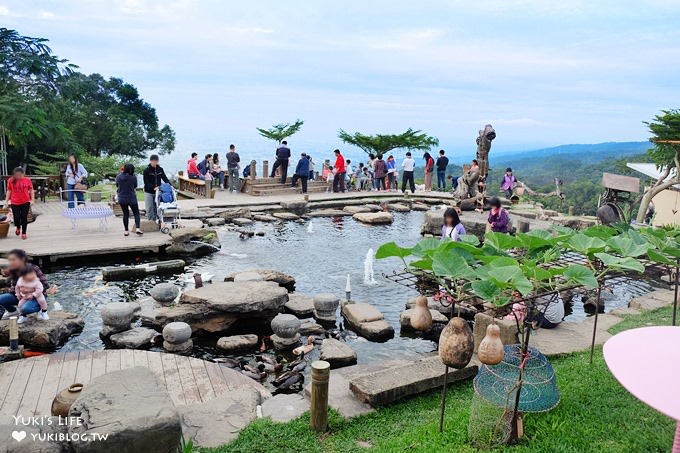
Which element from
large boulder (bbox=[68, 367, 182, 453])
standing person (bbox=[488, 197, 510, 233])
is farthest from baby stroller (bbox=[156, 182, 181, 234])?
large boulder (bbox=[68, 367, 182, 453])

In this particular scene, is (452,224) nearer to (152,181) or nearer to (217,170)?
(152,181)

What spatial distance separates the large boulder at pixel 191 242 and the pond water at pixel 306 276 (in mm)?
463

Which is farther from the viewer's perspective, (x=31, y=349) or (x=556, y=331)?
(x=556, y=331)

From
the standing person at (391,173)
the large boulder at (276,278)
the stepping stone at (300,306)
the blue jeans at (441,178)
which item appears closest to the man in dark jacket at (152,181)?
the large boulder at (276,278)

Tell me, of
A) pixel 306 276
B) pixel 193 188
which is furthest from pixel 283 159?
pixel 306 276

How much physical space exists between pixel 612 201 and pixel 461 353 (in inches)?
373

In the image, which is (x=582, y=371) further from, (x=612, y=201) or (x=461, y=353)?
(x=612, y=201)

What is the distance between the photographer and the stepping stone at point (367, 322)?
8617 mm

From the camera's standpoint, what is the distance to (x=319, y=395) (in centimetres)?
521

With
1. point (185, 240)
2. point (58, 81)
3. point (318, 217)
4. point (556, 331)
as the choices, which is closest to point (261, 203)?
point (318, 217)

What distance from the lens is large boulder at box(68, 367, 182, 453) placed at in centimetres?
383

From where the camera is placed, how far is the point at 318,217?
741 inches

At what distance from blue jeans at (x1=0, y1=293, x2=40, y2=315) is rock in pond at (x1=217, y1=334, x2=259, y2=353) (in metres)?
2.94

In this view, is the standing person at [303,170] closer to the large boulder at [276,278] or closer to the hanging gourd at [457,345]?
the large boulder at [276,278]
